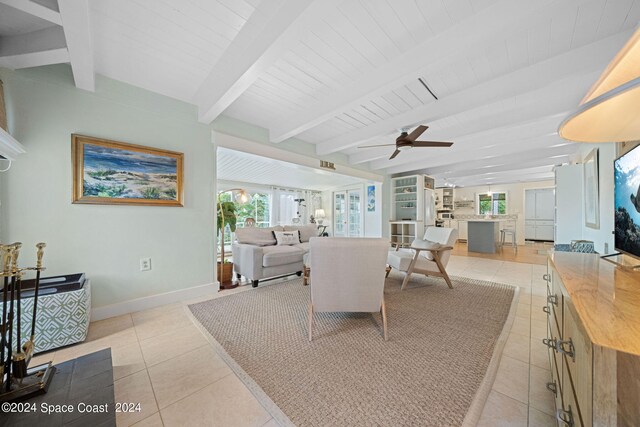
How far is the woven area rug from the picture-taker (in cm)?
114

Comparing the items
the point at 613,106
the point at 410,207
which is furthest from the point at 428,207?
the point at 613,106

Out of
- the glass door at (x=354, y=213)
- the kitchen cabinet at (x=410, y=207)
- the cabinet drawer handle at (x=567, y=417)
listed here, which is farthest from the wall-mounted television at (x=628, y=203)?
the glass door at (x=354, y=213)

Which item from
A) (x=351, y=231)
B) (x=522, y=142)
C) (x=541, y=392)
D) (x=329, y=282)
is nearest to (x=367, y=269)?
(x=329, y=282)

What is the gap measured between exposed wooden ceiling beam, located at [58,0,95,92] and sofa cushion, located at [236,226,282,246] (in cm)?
241

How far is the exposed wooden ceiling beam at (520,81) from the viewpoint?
65.1 inches

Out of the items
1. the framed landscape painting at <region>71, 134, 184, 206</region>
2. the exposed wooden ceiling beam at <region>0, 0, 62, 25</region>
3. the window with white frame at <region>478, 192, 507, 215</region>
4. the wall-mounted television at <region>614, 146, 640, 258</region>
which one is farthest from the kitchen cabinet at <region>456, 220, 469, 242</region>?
the exposed wooden ceiling beam at <region>0, 0, 62, 25</region>

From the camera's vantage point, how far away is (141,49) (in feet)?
6.04

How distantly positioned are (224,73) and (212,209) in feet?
5.32

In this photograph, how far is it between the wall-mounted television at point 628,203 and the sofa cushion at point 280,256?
314cm

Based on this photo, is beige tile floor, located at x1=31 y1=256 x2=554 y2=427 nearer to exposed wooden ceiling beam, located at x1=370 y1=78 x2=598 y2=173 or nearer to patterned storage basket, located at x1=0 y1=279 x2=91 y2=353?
patterned storage basket, located at x1=0 y1=279 x2=91 y2=353

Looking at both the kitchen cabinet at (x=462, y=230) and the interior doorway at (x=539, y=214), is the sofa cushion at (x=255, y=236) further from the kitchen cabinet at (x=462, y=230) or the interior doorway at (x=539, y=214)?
the interior doorway at (x=539, y=214)

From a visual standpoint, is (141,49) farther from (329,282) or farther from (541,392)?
(541,392)

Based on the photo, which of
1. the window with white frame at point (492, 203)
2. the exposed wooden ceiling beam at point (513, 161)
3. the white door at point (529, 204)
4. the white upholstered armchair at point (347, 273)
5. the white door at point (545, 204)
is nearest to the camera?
the white upholstered armchair at point (347, 273)

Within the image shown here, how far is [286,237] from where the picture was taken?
13.2 ft
